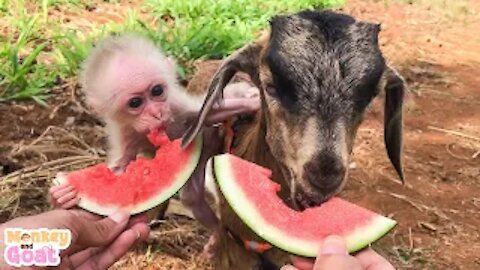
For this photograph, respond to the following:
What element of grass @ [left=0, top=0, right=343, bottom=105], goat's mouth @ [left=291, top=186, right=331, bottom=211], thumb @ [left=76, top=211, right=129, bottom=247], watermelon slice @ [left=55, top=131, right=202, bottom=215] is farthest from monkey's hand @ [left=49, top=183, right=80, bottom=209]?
grass @ [left=0, top=0, right=343, bottom=105]

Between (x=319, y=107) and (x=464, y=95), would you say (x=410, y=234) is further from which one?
(x=464, y=95)

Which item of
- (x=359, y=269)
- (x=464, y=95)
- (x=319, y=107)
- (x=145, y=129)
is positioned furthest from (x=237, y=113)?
(x=464, y=95)

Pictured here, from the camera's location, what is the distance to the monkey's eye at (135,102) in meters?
3.72

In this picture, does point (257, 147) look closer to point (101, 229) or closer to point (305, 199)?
point (305, 199)

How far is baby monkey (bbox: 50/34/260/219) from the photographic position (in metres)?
3.71

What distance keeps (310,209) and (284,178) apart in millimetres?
492

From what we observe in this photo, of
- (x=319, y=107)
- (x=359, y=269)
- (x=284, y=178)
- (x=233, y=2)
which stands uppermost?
(x=319, y=107)

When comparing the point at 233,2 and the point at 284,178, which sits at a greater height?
the point at 284,178

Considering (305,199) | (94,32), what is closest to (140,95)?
(305,199)

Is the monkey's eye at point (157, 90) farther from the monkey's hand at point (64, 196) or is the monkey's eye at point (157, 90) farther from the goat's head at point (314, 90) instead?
the monkey's hand at point (64, 196)

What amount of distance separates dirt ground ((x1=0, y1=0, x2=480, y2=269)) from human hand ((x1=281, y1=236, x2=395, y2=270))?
1196 millimetres

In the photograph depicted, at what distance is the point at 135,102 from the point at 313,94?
940mm

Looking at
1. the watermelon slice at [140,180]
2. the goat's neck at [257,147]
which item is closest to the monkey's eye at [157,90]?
the watermelon slice at [140,180]

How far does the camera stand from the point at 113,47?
395cm
